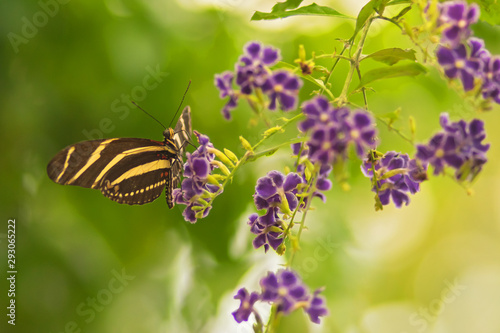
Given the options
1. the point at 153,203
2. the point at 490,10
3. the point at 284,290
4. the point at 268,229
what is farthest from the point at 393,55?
the point at 153,203

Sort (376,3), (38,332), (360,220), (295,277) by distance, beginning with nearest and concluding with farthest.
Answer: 1. (295,277)
2. (376,3)
3. (38,332)
4. (360,220)

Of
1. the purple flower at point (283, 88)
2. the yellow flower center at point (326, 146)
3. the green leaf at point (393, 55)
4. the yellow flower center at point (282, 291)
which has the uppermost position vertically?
the green leaf at point (393, 55)

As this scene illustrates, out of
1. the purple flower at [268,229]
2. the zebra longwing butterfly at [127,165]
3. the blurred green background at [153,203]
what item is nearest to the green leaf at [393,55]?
the purple flower at [268,229]

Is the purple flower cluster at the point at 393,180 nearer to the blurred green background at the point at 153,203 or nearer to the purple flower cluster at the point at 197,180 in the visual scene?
the purple flower cluster at the point at 197,180

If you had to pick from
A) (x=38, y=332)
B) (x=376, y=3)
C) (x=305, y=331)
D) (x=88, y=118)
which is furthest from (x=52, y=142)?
(x=376, y=3)

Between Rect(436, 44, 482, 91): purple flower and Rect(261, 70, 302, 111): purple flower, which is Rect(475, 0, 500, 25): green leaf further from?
Rect(261, 70, 302, 111): purple flower

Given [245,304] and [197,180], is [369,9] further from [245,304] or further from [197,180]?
[245,304]

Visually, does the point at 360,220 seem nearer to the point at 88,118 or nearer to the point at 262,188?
the point at 88,118
